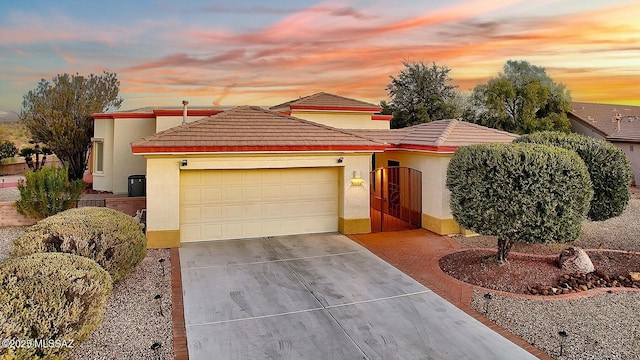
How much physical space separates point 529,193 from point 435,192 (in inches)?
181

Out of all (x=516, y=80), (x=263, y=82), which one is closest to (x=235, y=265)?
(x=263, y=82)

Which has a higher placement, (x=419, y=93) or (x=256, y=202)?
(x=419, y=93)

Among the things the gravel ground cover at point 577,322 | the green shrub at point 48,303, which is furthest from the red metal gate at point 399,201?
the green shrub at point 48,303

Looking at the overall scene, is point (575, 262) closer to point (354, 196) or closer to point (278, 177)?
point (354, 196)

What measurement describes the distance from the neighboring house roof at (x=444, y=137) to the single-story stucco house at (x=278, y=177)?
0.15 feet

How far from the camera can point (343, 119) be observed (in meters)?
19.6

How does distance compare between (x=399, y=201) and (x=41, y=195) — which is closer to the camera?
(x=41, y=195)

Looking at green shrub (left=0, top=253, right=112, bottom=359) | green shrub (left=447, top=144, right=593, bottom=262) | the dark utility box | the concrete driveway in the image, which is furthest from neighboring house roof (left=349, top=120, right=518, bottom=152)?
the dark utility box

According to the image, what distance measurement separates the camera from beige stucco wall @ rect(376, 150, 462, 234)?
1220 centimetres

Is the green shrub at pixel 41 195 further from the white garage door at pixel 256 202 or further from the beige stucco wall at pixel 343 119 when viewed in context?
the beige stucco wall at pixel 343 119

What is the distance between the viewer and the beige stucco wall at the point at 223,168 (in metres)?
10.6

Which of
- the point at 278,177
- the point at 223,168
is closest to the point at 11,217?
the point at 223,168

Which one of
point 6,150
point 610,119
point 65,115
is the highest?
point 610,119

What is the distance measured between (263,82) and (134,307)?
2114cm
